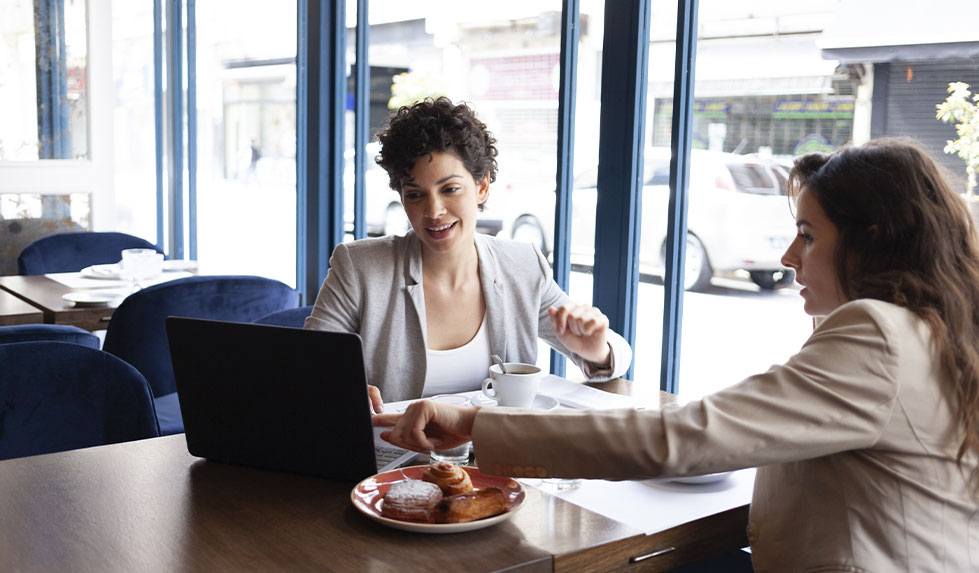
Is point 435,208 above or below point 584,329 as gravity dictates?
above

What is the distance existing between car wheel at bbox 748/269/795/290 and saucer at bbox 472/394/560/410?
87cm

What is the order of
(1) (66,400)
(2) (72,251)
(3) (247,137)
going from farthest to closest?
(3) (247,137), (2) (72,251), (1) (66,400)

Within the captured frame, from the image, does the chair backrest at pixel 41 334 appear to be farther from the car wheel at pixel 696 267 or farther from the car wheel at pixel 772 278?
the car wheel at pixel 772 278

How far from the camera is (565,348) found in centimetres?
229

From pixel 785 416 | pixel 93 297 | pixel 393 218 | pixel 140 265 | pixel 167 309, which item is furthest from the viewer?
pixel 393 218

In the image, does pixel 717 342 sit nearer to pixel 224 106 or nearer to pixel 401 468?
pixel 401 468

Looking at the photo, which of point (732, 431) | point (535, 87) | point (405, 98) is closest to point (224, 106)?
point (405, 98)

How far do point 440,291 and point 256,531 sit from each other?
100cm

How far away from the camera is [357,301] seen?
2.13 m

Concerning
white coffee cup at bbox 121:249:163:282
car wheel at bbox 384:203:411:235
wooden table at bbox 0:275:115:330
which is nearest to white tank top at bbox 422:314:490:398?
wooden table at bbox 0:275:115:330

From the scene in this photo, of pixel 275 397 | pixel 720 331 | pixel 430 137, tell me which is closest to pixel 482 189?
pixel 430 137

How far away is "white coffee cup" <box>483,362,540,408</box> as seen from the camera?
171 centimetres

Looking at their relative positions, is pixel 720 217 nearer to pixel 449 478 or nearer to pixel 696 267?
pixel 696 267

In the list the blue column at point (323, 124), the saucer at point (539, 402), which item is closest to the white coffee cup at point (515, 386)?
the saucer at point (539, 402)
